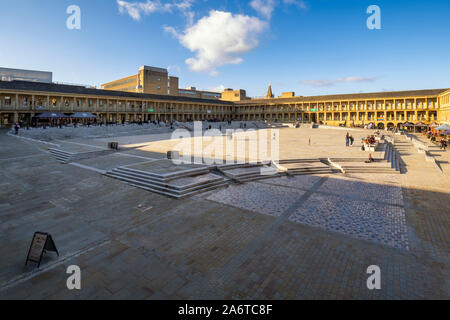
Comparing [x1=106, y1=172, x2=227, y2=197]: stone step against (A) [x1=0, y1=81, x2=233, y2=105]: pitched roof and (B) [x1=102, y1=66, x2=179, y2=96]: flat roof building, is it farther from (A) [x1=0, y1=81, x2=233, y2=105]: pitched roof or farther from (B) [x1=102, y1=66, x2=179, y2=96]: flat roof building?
(B) [x1=102, y1=66, x2=179, y2=96]: flat roof building

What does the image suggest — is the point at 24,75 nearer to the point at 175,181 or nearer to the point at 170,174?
the point at 170,174

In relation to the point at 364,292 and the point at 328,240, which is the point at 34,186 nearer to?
the point at 328,240

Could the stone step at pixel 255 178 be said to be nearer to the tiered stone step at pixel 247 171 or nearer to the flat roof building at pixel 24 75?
the tiered stone step at pixel 247 171

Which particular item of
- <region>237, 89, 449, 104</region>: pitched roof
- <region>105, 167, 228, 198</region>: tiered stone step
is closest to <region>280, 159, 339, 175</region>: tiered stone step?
<region>105, 167, 228, 198</region>: tiered stone step

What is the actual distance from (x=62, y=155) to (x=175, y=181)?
13.8 meters

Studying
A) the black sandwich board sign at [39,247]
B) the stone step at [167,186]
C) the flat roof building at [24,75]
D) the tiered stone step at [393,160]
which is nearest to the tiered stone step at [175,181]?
the stone step at [167,186]

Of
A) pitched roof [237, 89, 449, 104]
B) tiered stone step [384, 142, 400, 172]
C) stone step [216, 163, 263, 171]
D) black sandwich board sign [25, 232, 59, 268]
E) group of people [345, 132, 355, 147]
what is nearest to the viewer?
black sandwich board sign [25, 232, 59, 268]

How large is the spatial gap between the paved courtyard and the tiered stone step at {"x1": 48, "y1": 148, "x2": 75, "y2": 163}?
19.2ft

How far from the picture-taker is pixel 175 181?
1259cm

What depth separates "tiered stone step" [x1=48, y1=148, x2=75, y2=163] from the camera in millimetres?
19159

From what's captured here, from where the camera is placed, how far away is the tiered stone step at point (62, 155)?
19.2 meters

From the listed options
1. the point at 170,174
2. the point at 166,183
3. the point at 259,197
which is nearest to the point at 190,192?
the point at 166,183

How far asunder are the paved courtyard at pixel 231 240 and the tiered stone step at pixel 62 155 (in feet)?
19.2
